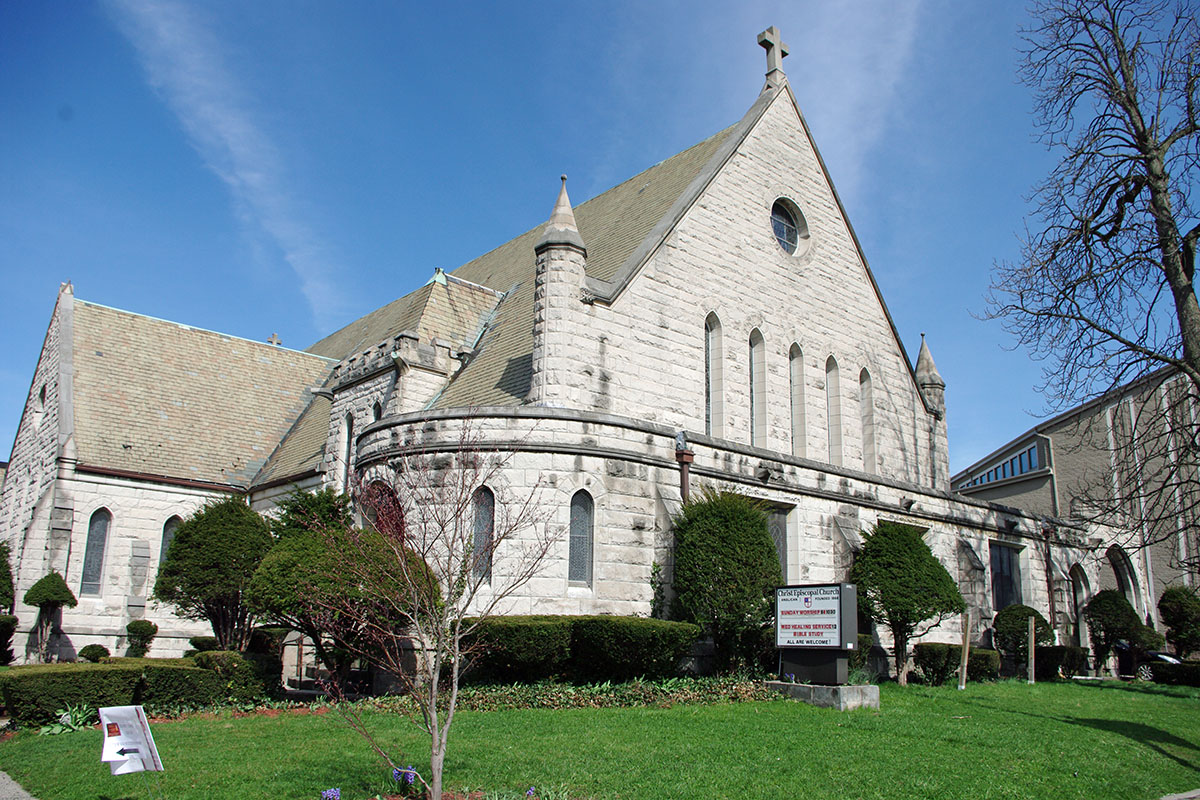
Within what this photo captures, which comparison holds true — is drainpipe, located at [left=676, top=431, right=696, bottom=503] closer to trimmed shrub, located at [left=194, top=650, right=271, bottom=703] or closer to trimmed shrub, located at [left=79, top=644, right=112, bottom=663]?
trimmed shrub, located at [left=194, top=650, right=271, bottom=703]

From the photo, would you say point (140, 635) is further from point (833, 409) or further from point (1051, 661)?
point (1051, 661)

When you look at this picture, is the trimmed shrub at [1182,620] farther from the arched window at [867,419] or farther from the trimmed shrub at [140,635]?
the trimmed shrub at [140,635]

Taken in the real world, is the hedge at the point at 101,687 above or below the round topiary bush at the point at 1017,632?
below

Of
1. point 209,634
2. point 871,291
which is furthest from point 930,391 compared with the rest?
point 209,634

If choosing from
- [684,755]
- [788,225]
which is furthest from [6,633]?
[788,225]

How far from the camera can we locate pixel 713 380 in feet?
69.8

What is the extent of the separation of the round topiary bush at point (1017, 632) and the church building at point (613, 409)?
0.69 meters

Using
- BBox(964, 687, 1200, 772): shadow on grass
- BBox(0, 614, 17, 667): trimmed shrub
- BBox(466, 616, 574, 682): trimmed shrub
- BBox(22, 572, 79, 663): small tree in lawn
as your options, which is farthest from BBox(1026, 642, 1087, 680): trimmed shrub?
BBox(0, 614, 17, 667): trimmed shrub

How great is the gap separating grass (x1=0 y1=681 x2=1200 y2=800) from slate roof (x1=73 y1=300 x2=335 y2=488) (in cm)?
1555

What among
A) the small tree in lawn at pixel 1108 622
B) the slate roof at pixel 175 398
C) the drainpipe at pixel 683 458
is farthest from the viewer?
the slate roof at pixel 175 398

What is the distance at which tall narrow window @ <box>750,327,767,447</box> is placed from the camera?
21.9m

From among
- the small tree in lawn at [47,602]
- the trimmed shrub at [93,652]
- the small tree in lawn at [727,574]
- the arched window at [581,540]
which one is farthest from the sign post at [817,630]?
the small tree in lawn at [47,602]

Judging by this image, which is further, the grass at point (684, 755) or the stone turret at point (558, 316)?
the stone turret at point (558, 316)

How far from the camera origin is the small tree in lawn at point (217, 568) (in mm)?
18922
